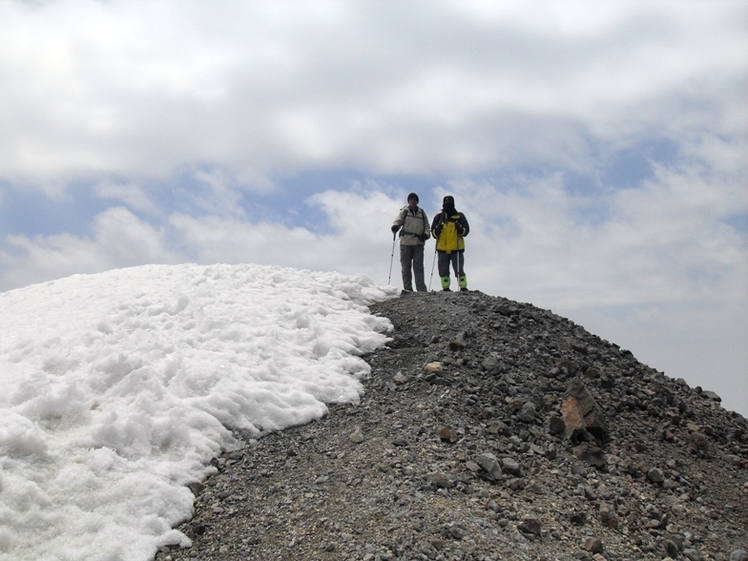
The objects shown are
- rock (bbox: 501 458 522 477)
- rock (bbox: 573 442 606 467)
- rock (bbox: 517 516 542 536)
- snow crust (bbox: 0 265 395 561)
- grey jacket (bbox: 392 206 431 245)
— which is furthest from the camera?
grey jacket (bbox: 392 206 431 245)

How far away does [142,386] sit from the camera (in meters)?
8.74

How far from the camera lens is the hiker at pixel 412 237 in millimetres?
16859

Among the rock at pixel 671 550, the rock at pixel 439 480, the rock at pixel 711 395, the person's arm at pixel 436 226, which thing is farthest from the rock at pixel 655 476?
the person's arm at pixel 436 226

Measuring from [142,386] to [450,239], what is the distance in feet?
32.8

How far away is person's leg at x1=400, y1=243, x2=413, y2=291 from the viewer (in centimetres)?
1709

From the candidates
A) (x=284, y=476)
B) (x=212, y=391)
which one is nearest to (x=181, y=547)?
(x=284, y=476)

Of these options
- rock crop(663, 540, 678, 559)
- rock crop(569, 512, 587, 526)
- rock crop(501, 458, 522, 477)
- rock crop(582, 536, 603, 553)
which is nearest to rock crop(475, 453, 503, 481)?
rock crop(501, 458, 522, 477)

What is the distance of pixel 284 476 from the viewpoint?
779cm

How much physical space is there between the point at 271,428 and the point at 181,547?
2.48 meters

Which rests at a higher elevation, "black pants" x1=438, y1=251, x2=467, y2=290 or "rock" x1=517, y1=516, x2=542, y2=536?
"black pants" x1=438, y1=251, x2=467, y2=290

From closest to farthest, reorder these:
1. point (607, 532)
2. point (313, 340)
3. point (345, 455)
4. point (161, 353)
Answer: point (607, 532) → point (345, 455) → point (161, 353) → point (313, 340)

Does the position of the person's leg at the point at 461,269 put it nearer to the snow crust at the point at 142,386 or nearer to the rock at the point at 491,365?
the snow crust at the point at 142,386

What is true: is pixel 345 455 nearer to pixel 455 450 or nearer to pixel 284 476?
pixel 284 476

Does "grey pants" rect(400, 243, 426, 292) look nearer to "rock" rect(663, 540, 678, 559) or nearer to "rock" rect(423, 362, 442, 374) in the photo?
"rock" rect(423, 362, 442, 374)
